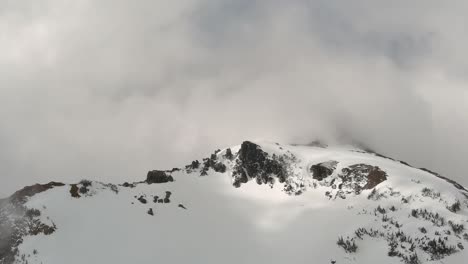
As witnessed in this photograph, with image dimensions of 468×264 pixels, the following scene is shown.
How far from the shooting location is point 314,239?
123 feet

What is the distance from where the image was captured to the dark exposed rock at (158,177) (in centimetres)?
5516

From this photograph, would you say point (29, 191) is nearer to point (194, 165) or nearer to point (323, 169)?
point (194, 165)

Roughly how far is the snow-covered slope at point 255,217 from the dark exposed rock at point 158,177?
0.41 feet

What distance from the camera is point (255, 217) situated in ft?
149

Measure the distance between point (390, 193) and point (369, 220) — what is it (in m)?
7.22

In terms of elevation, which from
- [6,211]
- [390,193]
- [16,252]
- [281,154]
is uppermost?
[281,154]

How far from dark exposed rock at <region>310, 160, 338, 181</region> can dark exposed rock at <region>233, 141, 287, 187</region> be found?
3522 millimetres

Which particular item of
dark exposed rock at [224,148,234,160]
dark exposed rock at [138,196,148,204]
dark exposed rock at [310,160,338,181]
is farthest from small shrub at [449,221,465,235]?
dark exposed rock at [224,148,234,160]

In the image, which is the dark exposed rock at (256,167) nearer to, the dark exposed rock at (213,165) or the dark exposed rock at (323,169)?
the dark exposed rock at (213,165)

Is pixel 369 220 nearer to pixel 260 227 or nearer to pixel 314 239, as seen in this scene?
pixel 314 239

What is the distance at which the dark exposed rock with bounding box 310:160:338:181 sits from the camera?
175 feet

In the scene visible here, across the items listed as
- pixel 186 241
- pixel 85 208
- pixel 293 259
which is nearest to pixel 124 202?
pixel 85 208

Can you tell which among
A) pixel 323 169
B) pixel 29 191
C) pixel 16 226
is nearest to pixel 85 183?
pixel 29 191

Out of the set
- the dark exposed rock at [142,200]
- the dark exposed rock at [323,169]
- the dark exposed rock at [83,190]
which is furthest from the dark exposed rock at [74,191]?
the dark exposed rock at [323,169]
